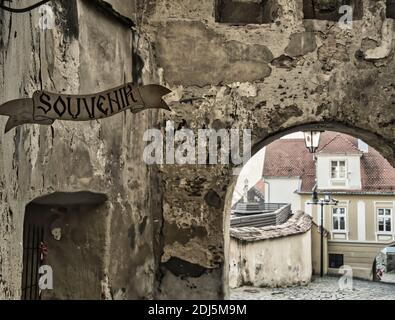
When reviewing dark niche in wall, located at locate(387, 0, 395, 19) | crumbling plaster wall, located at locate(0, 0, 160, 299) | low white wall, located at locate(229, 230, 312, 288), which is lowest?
low white wall, located at locate(229, 230, 312, 288)

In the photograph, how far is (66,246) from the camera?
10.5 feet

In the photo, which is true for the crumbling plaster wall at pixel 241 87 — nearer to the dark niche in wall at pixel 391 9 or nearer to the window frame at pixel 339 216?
the dark niche in wall at pixel 391 9

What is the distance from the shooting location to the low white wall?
9453 millimetres

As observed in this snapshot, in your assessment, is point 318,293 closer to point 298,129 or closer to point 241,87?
point 298,129

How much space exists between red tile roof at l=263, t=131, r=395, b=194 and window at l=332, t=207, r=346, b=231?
79 cm

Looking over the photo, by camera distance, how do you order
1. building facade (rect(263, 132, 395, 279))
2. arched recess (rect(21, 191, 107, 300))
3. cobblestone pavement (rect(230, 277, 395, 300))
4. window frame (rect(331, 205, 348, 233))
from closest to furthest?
arched recess (rect(21, 191, 107, 300)) → cobblestone pavement (rect(230, 277, 395, 300)) → building facade (rect(263, 132, 395, 279)) → window frame (rect(331, 205, 348, 233))

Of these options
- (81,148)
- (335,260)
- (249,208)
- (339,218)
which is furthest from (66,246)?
(339,218)

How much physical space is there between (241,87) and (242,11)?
67cm

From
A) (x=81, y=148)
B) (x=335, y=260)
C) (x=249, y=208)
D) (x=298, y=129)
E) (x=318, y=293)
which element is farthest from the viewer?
(x=335, y=260)

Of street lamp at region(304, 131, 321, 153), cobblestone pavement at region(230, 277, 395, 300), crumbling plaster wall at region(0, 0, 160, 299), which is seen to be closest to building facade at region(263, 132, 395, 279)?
cobblestone pavement at region(230, 277, 395, 300)

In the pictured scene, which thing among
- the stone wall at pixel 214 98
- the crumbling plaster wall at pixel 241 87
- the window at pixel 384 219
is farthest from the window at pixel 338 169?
the crumbling plaster wall at pixel 241 87

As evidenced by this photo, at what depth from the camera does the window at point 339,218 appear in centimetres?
1777

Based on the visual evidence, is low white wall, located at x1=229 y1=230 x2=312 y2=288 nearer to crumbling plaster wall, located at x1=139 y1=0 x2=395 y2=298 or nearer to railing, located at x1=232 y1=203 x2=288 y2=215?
railing, located at x1=232 y1=203 x2=288 y2=215

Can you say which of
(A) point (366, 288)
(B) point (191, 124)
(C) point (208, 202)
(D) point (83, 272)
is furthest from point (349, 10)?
(A) point (366, 288)
